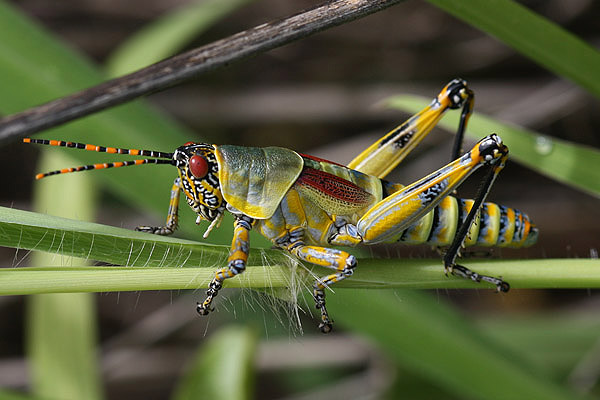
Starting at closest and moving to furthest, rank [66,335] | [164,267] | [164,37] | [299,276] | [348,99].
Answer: [164,267] → [299,276] → [66,335] → [164,37] → [348,99]

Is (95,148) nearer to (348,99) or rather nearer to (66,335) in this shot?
(66,335)

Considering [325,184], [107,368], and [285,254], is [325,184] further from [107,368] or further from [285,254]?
[107,368]

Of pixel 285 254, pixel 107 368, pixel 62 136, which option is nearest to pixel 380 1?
pixel 285 254

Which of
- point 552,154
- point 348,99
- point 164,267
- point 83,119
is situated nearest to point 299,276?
point 164,267

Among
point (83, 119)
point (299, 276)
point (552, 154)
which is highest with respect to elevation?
point (83, 119)

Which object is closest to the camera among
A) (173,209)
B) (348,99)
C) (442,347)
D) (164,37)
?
(173,209)

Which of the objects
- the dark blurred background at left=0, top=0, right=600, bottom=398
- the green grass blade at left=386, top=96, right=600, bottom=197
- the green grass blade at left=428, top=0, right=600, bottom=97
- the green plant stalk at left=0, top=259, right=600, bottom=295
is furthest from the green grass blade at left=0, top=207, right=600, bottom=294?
Answer: the dark blurred background at left=0, top=0, right=600, bottom=398

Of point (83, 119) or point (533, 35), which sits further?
point (83, 119)
